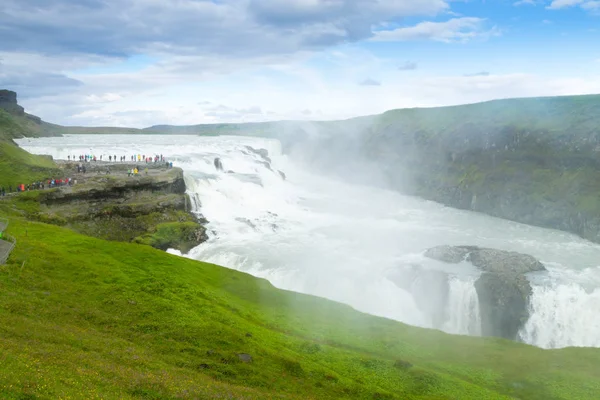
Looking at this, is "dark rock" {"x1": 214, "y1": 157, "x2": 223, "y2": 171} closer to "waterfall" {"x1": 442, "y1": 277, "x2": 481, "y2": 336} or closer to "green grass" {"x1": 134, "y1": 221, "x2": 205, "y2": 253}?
"green grass" {"x1": 134, "y1": 221, "x2": 205, "y2": 253}

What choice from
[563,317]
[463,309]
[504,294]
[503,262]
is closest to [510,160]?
[503,262]

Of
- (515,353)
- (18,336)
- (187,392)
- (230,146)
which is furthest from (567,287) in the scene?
(230,146)

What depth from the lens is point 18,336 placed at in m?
21.0

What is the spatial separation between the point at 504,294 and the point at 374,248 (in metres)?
20.8

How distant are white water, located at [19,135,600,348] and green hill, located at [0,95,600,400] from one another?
1127cm

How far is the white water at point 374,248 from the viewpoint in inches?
1934

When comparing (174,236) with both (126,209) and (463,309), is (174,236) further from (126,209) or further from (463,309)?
(463,309)

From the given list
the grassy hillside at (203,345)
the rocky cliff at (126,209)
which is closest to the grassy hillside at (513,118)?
the grassy hillside at (203,345)

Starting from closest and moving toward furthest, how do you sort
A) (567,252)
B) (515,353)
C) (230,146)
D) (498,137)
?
(515,353) < (567,252) < (498,137) < (230,146)

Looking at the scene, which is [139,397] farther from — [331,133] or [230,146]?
[331,133]

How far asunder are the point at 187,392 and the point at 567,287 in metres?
46.2

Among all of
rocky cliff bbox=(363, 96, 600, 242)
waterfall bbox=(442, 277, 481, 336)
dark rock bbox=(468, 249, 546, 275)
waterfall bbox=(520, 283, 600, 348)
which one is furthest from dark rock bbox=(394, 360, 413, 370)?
rocky cliff bbox=(363, 96, 600, 242)

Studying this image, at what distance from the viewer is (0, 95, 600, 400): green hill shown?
1939 centimetres

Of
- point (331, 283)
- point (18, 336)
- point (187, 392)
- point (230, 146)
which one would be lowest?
point (331, 283)
